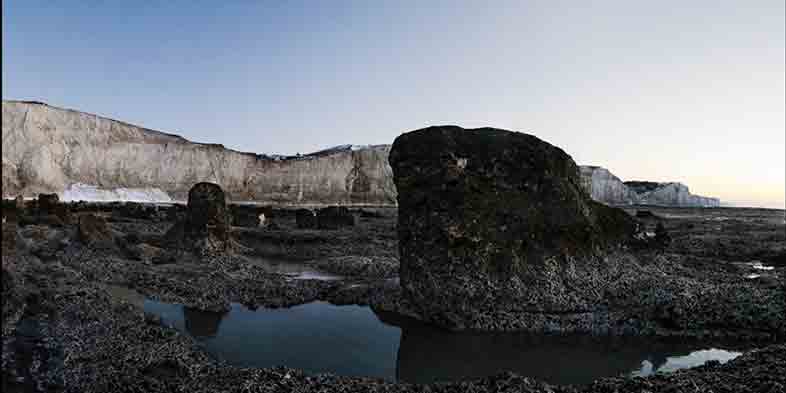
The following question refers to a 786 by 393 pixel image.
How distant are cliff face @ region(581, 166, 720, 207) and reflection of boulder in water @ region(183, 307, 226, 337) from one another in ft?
318

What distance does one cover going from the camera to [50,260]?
45.2 ft

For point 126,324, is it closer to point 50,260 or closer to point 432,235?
point 432,235

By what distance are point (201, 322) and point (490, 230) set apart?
238 inches

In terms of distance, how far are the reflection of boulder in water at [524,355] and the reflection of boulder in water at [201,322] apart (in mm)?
3457

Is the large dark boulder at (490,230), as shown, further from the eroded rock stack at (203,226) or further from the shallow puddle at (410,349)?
the eroded rock stack at (203,226)

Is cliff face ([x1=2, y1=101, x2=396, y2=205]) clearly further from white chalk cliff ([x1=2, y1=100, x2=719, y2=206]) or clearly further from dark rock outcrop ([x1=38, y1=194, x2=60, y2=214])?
dark rock outcrop ([x1=38, y1=194, x2=60, y2=214])

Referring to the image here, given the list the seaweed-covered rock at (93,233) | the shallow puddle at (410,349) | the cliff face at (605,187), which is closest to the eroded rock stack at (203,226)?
the seaweed-covered rock at (93,233)

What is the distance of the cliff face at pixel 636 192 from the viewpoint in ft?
360

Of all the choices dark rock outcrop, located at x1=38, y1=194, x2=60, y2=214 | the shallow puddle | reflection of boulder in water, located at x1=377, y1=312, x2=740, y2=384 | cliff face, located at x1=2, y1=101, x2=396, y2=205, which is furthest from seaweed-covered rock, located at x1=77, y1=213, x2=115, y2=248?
cliff face, located at x1=2, y1=101, x2=396, y2=205

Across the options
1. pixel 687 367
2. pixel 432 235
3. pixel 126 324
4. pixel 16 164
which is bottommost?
pixel 687 367

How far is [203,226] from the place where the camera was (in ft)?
57.0

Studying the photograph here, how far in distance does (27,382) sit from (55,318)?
9.19 ft

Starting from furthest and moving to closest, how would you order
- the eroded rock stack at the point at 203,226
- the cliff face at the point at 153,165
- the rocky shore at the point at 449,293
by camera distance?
the cliff face at the point at 153,165
the eroded rock stack at the point at 203,226
the rocky shore at the point at 449,293

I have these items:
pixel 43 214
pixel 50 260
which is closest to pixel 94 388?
pixel 50 260
